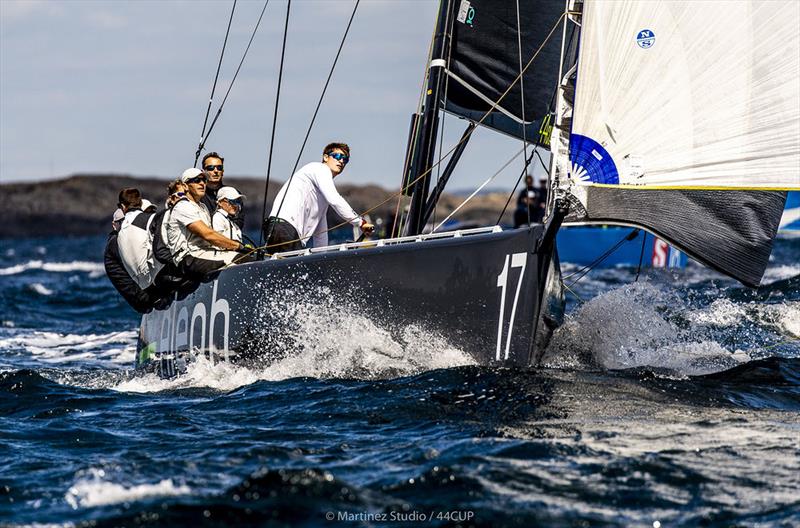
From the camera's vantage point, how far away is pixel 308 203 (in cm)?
764

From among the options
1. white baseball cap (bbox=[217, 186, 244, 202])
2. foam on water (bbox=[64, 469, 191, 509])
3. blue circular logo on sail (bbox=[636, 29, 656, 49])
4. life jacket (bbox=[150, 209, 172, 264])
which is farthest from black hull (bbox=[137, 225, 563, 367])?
foam on water (bbox=[64, 469, 191, 509])

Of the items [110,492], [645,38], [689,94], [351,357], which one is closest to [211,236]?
[351,357]

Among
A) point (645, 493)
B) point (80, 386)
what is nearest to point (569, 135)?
point (645, 493)

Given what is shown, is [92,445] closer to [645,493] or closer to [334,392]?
[334,392]

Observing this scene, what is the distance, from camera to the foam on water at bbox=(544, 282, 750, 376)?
6.83 meters

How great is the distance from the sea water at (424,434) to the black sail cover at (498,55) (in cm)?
186

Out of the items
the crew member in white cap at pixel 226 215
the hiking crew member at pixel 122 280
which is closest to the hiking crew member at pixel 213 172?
the crew member in white cap at pixel 226 215

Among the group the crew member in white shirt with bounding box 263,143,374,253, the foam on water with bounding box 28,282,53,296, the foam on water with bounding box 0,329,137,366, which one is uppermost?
the crew member in white shirt with bounding box 263,143,374,253

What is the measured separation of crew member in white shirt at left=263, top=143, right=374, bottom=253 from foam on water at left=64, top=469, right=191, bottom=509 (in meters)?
3.23

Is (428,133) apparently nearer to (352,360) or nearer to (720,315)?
(352,360)

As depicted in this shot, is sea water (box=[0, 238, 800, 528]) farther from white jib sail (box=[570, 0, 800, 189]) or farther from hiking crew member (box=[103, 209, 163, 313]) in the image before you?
white jib sail (box=[570, 0, 800, 189])

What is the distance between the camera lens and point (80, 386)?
24.0ft

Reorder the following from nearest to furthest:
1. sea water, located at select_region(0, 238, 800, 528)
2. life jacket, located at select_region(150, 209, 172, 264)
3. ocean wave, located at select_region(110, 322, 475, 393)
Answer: sea water, located at select_region(0, 238, 800, 528) < ocean wave, located at select_region(110, 322, 475, 393) < life jacket, located at select_region(150, 209, 172, 264)

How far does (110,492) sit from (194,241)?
3.48 metres
